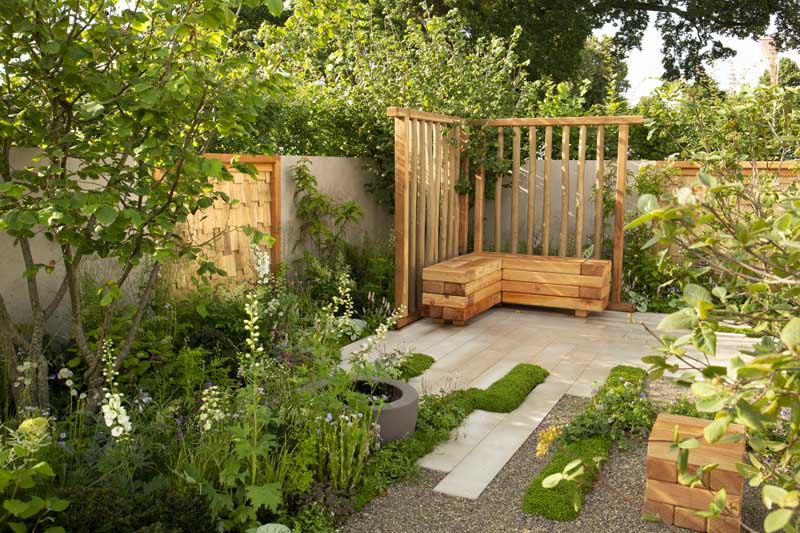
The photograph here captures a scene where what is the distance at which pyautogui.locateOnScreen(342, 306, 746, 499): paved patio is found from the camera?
387 centimetres

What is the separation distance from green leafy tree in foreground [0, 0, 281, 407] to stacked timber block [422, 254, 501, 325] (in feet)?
11.3

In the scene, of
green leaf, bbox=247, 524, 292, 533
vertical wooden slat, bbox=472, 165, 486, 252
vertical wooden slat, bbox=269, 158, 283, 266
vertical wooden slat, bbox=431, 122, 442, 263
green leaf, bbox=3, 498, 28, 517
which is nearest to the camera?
green leaf, bbox=3, 498, 28, 517

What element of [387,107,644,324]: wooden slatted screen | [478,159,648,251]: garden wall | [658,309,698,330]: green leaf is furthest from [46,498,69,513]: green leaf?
[478,159,648,251]: garden wall

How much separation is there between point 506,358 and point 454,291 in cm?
117

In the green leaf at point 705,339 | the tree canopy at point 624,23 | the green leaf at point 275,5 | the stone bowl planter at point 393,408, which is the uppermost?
the tree canopy at point 624,23

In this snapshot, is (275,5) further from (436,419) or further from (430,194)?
(430,194)

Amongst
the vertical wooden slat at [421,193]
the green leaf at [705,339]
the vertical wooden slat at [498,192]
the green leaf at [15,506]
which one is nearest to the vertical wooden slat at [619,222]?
the vertical wooden slat at [498,192]

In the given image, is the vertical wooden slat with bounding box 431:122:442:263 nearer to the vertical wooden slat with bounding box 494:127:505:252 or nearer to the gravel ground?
the vertical wooden slat with bounding box 494:127:505:252

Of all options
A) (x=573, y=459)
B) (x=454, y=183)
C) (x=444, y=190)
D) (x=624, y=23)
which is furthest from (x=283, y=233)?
(x=624, y=23)

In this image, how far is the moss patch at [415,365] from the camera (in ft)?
17.0

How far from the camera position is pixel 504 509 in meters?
3.29

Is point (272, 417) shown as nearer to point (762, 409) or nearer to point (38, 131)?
point (38, 131)

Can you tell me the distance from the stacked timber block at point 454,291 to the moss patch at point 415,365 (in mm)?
1112

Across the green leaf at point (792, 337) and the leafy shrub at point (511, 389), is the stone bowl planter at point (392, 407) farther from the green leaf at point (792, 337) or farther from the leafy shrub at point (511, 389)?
the green leaf at point (792, 337)
